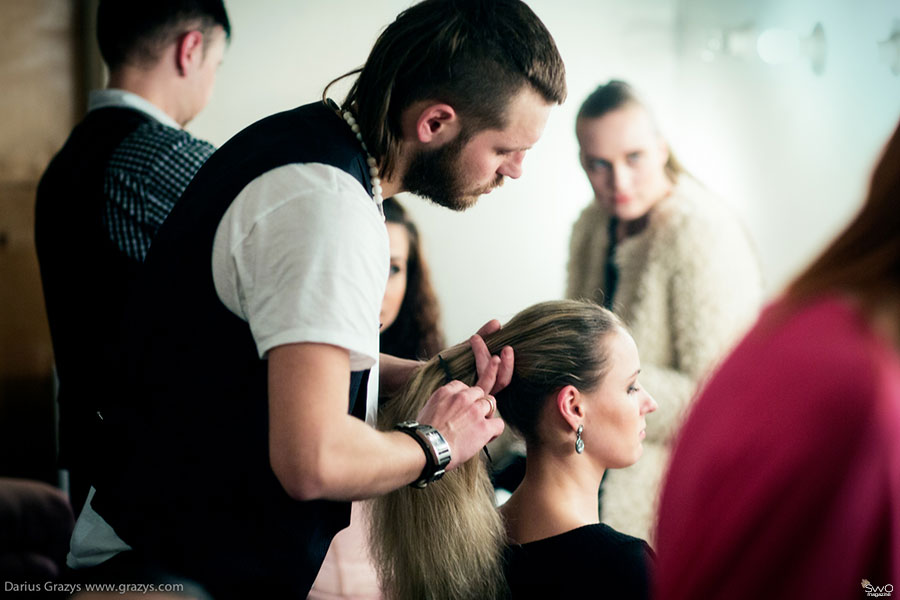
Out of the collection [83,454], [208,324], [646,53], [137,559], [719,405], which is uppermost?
[646,53]

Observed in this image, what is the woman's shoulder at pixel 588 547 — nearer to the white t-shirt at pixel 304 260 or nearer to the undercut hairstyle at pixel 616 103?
the white t-shirt at pixel 304 260

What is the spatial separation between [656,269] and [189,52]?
1305mm

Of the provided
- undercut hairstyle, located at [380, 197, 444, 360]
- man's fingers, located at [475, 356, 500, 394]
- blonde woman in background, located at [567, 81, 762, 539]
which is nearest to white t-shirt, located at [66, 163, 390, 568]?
man's fingers, located at [475, 356, 500, 394]

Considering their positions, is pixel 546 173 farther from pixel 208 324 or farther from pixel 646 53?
pixel 208 324

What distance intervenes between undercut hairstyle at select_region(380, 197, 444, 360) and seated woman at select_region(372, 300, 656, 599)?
→ 114cm

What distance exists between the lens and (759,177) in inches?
121

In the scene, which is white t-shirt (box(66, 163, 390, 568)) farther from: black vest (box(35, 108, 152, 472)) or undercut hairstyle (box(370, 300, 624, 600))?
Result: black vest (box(35, 108, 152, 472))

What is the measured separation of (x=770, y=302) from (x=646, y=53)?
8.94 feet

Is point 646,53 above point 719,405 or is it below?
above

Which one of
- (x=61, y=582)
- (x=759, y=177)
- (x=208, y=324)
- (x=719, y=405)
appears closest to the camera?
(x=719, y=405)

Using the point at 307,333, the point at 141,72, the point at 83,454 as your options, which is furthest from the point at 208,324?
the point at 141,72

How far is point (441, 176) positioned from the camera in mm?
1314

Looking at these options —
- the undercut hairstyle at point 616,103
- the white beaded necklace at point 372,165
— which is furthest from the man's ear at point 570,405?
the undercut hairstyle at point 616,103

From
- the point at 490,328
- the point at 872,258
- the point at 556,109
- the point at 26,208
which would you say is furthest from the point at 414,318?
the point at 872,258
